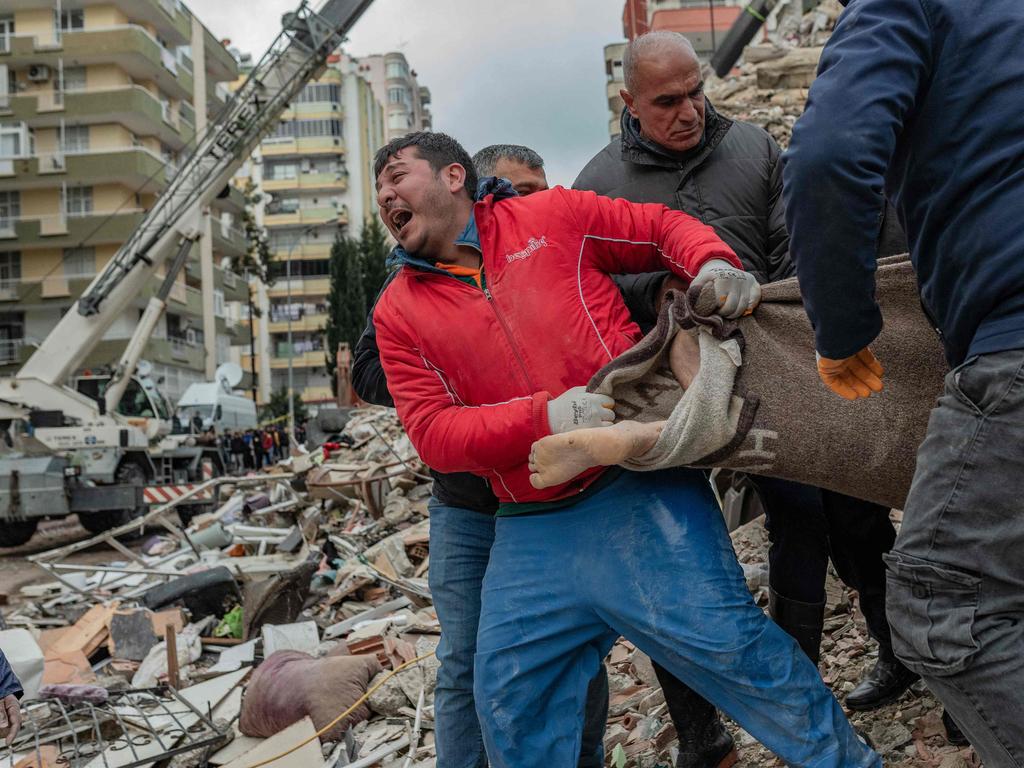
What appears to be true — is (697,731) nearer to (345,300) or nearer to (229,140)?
(229,140)

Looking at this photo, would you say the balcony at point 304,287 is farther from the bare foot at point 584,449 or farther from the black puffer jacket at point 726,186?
the bare foot at point 584,449

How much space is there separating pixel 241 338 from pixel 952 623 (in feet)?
176

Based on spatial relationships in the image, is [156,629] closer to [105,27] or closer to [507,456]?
[507,456]

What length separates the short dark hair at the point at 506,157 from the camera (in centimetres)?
392

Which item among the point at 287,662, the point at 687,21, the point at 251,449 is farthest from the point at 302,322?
the point at 287,662

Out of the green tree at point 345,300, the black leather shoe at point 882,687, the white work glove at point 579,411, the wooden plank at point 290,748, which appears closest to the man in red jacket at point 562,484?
the white work glove at point 579,411

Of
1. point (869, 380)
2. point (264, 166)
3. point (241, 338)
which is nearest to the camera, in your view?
point (869, 380)

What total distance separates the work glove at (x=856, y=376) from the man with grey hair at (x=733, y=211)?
3.22ft

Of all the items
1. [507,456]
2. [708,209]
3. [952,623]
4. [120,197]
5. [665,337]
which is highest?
[120,197]

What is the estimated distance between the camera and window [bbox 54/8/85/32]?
139ft

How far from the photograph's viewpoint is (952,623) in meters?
1.86

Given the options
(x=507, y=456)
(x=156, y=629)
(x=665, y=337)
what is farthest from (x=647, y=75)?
(x=156, y=629)

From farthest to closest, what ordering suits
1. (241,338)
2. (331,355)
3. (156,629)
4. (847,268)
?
(331,355), (241,338), (156,629), (847,268)

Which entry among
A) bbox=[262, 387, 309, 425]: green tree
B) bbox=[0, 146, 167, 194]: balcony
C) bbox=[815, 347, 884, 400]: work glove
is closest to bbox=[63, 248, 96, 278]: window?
bbox=[0, 146, 167, 194]: balcony
